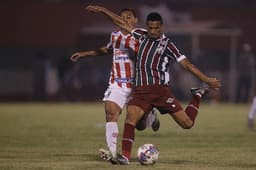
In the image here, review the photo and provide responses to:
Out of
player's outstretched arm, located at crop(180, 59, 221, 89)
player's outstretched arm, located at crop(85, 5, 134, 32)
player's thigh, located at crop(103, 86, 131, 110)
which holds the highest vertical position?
player's outstretched arm, located at crop(85, 5, 134, 32)

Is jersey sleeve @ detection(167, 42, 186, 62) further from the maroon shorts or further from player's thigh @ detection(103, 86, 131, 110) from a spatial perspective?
player's thigh @ detection(103, 86, 131, 110)

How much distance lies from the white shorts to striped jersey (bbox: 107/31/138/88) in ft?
0.22

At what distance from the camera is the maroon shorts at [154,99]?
12562 millimetres

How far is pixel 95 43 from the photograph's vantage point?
1478 inches

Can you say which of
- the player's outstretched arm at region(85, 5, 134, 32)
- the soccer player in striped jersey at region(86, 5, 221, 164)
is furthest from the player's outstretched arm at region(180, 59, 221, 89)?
the player's outstretched arm at region(85, 5, 134, 32)

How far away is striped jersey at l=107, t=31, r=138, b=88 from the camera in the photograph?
13.2m

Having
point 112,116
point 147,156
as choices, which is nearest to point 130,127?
point 147,156

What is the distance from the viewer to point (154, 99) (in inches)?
495

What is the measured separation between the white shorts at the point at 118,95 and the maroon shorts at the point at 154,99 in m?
0.53

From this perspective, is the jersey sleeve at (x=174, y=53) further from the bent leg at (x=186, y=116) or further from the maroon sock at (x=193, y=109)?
the maroon sock at (x=193, y=109)

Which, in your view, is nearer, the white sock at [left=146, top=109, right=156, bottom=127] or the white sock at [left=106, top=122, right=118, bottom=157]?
the white sock at [left=106, top=122, right=118, bottom=157]

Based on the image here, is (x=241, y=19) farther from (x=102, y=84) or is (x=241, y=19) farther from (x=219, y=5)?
(x=102, y=84)

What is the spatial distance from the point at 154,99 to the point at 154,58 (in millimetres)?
589

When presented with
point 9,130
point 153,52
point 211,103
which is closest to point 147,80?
point 153,52
